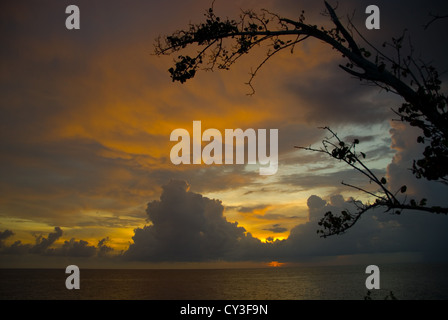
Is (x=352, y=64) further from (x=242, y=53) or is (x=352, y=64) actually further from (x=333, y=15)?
(x=242, y=53)

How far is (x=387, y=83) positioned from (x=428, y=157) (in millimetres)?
1140

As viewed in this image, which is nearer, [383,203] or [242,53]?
[383,203]
